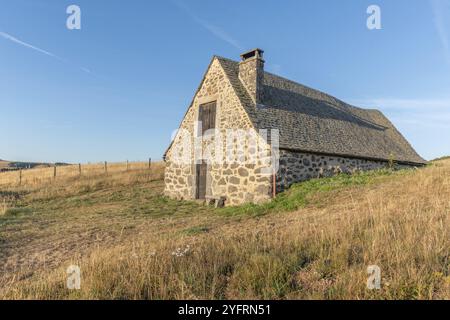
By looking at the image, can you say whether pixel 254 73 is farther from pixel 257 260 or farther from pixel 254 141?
pixel 257 260

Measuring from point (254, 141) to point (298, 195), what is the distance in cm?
302

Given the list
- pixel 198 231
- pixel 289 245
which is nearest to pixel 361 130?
pixel 198 231

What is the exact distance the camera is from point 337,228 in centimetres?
579

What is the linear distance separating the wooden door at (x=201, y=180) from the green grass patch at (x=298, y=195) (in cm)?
323

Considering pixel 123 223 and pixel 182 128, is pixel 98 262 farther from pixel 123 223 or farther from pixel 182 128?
pixel 182 128

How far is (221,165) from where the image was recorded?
48.3 ft

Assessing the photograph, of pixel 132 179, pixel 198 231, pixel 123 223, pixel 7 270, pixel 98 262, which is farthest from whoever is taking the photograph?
pixel 132 179

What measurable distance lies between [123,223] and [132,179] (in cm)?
1359

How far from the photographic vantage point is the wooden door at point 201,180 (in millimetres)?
15781

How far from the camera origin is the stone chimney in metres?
14.7

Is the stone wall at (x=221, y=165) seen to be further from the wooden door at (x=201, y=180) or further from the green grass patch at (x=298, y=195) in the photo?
the green grass patch at (x=298, y=195)

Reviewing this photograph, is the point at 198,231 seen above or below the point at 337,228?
below

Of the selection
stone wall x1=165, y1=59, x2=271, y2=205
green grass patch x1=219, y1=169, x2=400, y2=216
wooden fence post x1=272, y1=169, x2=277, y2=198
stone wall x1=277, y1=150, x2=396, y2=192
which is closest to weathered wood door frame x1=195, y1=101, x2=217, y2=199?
stone wall x1=165, y1=59, x2=271, y2=205

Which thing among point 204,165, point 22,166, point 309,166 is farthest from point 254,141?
point 22,166
